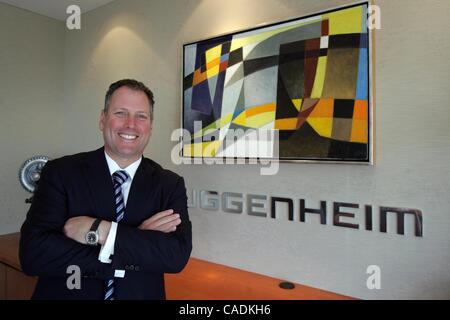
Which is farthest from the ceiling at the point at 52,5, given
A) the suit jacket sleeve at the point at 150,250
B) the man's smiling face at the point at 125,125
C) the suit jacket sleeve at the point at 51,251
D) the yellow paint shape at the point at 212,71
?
the suit jacket sleeve at the point at 150,250

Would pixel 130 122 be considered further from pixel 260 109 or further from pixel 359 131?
pixel 359 131

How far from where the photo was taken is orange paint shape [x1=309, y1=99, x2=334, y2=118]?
1732 mm

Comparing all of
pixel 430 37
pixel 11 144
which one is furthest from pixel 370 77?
pixel 11 144

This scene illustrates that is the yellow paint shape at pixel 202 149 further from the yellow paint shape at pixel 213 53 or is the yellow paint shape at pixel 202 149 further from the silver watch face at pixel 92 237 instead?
the silver watch face at pixel 92 237

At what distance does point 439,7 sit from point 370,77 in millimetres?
411

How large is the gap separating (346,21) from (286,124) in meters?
0.63

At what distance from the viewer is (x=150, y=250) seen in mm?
1225

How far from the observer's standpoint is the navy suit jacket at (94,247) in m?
1.17

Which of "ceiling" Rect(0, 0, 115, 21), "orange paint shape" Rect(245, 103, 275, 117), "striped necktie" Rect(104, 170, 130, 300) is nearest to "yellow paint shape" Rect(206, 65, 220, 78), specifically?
"orange paint shape" Rect(245, 103, 275, 117)

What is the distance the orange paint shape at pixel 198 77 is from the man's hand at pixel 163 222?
3.98 feet

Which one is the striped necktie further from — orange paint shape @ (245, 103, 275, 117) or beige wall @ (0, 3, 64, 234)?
beige wall @ (0, 3, 64, 234)

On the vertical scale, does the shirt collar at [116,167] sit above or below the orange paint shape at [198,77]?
below

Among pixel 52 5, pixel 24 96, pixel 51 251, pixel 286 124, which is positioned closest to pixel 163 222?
pixel 51 251
